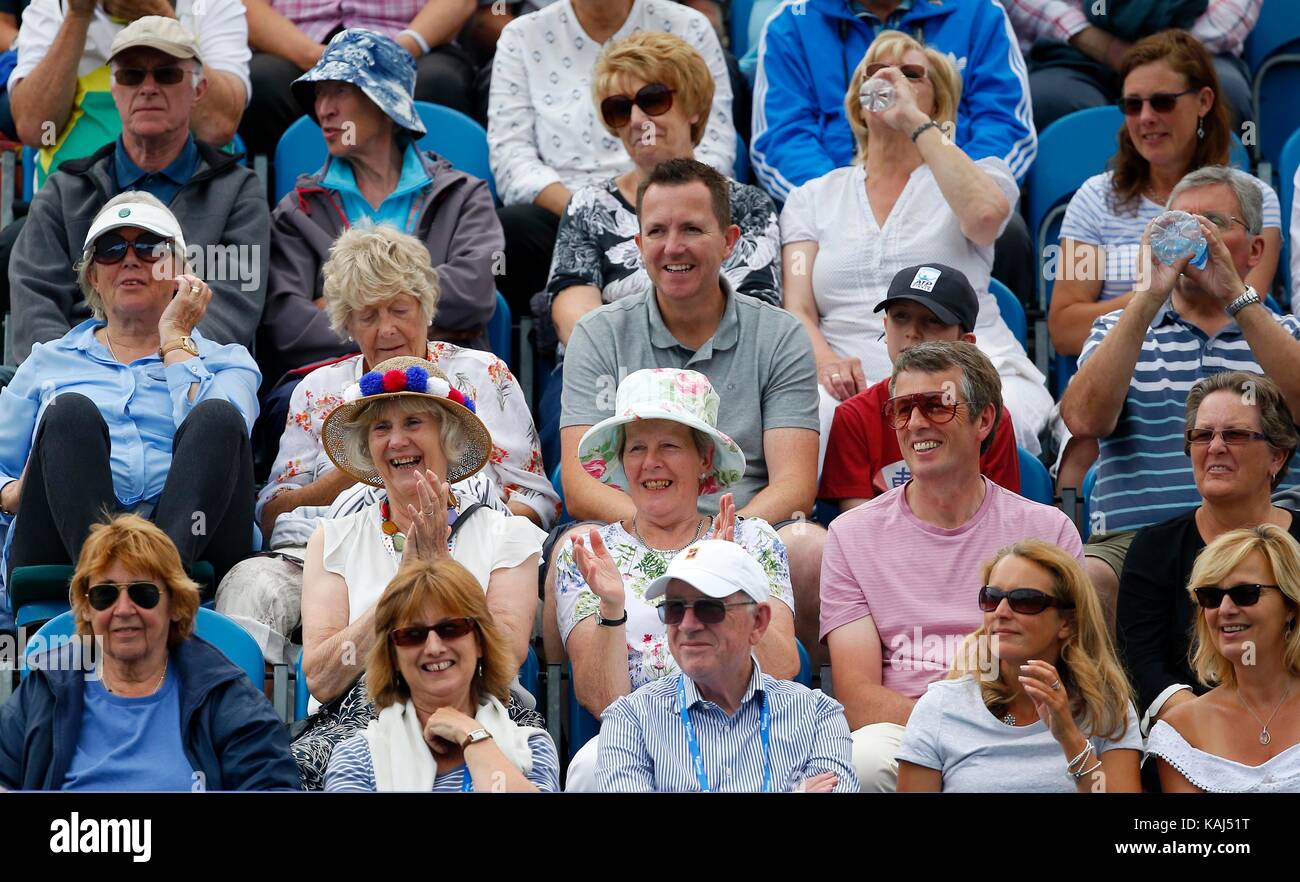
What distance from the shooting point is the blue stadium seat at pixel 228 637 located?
4664 millimetres

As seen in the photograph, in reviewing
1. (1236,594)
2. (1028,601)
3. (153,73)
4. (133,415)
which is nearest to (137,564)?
(133,415)

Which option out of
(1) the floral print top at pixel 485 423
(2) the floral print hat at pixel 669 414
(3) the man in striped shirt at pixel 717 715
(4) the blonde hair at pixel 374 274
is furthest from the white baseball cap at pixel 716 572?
(4) the blonde hair at pixel 374 274

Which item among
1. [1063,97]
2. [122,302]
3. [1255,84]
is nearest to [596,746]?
[122,302]

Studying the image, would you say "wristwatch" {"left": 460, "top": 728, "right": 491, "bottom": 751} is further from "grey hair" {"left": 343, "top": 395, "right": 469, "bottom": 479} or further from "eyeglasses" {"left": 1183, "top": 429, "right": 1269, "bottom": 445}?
"eyeglasses" {"left": 1183, "top": 429, "right": 1269, "bottom": 445}

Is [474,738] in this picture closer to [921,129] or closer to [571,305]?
[571,305]

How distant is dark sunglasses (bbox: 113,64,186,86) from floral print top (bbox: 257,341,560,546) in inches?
42.1

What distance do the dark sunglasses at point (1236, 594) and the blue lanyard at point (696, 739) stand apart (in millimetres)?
967

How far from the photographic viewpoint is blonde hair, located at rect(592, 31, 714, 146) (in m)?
6.20

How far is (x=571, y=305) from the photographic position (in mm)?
6105

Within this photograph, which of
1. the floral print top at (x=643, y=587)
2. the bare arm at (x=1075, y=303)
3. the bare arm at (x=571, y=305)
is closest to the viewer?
the floral print top at (x=643, y=587)

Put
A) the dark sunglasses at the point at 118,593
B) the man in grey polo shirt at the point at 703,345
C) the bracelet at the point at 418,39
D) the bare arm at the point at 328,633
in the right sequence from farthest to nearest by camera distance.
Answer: the bracelet at the point at 418,39 → the man in grey polo shirt at the point at 703,345 → the bare arm at the point at 328,633 → the dark sunglasses at the point at 118,593

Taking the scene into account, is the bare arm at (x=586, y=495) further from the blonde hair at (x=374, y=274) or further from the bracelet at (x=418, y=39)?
the bracelet at (x=418, y=39)

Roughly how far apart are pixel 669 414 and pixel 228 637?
3.71ft
